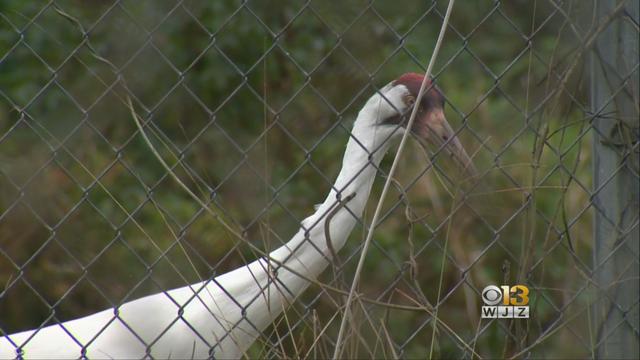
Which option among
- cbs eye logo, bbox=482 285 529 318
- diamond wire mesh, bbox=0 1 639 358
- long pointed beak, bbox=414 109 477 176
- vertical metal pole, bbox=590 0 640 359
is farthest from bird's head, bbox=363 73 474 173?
cbs eye logo, bbox=482 285 529 318

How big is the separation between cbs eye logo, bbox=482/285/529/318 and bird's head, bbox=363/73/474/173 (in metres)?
0.64

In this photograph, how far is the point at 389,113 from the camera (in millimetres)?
2916

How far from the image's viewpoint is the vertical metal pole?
241 cm

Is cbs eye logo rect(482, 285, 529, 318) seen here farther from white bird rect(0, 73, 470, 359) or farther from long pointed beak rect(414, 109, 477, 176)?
long pointed beak rect(414, 109, 477, 176)

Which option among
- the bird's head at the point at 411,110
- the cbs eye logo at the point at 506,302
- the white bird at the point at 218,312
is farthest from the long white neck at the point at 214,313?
the cbs eye logo at the point at 506,302

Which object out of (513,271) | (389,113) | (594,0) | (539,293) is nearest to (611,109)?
(594,0)

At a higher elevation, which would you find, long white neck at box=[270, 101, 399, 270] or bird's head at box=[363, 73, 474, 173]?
bird's head at box=[363, 73, 474, 173]

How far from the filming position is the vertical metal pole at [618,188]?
94.7 inches

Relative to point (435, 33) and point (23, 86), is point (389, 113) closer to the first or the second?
point (435, 33)

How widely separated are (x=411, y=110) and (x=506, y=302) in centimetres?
81

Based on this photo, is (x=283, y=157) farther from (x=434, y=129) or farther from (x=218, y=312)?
(x=218, y=312)

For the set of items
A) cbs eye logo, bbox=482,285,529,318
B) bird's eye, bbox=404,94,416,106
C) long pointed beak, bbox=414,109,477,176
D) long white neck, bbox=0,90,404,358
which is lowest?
cbs eye logo, bbox=482,285,529,318

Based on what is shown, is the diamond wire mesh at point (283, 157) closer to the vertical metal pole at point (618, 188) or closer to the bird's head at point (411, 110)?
the vertical metal pole at point (618, 188)

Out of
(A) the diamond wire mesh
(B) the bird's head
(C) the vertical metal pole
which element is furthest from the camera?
(B) the bird's head
